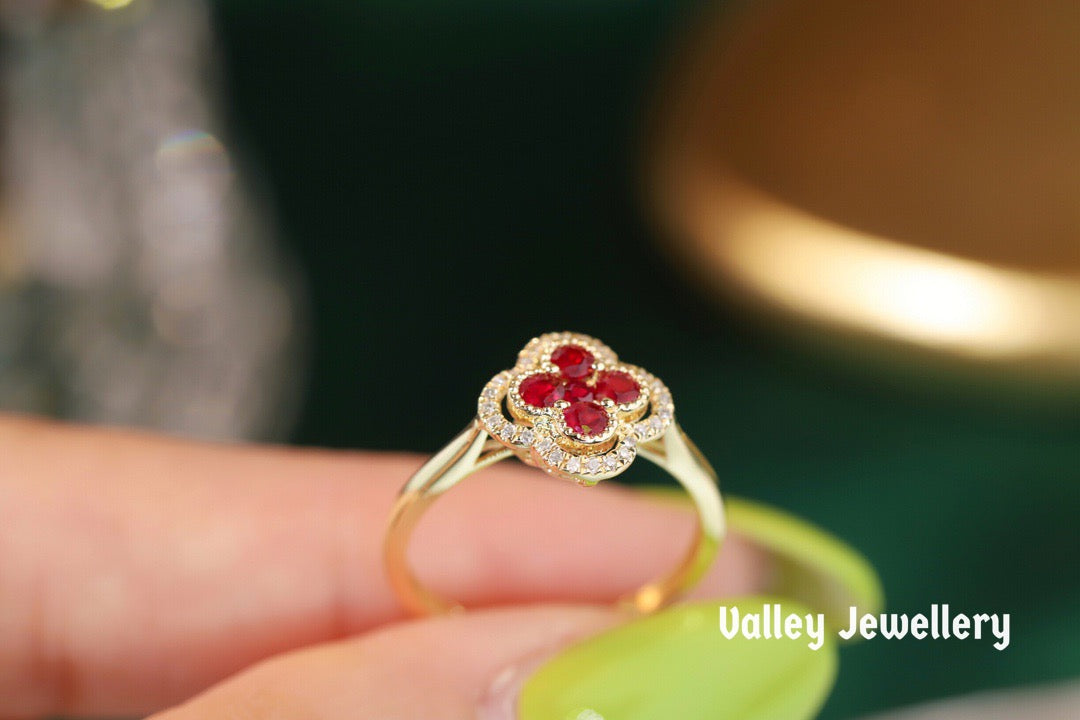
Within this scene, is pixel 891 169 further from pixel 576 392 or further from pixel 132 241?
pixel 132 241

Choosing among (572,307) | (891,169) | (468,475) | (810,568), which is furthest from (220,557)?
(891,169)

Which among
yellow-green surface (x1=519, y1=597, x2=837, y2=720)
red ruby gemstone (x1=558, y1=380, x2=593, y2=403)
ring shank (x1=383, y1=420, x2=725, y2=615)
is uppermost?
red ruby gemstone (x1=558, y1=380, x2=593, y2=403)

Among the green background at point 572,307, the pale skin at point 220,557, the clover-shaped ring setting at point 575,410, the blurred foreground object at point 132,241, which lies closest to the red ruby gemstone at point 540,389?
the clover-shaped ring setting at point 575,410

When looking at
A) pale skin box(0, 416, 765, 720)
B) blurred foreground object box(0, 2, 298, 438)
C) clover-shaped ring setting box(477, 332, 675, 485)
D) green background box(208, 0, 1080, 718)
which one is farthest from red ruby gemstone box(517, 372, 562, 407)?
blurred foreground object box(0, 2, 298, 438)

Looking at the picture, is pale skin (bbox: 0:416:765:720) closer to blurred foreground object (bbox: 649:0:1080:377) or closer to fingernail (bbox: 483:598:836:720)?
fingernail (bbox: 483:598:836:720)

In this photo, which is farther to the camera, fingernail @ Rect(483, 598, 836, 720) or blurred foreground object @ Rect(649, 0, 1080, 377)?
blurred foreground object @ Rect(649, 0, 1080, 377)

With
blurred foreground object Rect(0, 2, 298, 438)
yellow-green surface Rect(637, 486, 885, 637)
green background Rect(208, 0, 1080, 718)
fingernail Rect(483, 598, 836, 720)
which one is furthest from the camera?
blurred foreground object Rect(0, 2, 298, 438)
